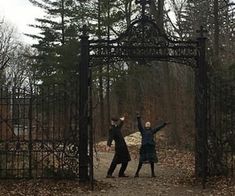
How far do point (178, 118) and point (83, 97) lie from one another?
13689 millimetres

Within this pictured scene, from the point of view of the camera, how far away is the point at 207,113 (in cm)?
1388

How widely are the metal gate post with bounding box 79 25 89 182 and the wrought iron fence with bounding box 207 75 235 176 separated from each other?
3491mm

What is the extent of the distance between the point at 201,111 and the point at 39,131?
14.9 ft

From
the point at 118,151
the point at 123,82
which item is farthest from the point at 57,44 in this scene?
the point at 118,151

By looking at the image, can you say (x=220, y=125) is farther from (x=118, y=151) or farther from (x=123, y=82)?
(x=123, y=82)

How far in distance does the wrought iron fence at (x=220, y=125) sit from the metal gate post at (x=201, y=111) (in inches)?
11.6

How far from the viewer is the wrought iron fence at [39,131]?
1318cm

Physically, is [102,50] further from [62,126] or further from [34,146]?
[34,146]

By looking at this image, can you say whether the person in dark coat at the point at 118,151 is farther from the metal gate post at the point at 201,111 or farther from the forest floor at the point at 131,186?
the metal gate post at the point at 201,111

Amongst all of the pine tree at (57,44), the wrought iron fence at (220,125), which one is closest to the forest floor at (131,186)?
the wrought iron fence at (220,125)

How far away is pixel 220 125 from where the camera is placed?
13883 mm

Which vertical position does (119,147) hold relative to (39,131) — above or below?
below

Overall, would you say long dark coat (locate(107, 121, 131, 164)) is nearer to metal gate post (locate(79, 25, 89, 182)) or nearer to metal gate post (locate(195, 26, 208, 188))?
metal gate post (locate(79, 25, 89, 182))

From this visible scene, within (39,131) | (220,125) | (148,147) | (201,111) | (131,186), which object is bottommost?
(131,186)
